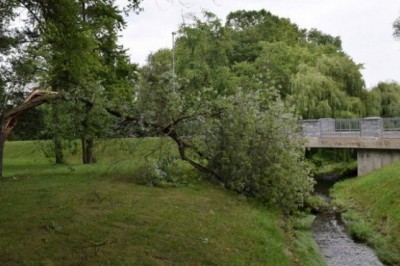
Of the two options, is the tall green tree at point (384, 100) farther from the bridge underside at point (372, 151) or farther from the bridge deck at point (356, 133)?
the bridge underside at point (372, 151)

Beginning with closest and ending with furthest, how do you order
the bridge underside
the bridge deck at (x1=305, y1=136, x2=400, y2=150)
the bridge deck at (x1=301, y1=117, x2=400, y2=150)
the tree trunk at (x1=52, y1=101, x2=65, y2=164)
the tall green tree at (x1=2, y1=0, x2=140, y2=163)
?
the tall green tree at (x1=2, y1=0, x2=140, y2=163), the tree trunk at (x1=52, y1=101, x2=65, y2=164), the bridge deck at (x1=305, y1=136, x2=400, y2=150), the bridge underside, the bridge deck at (x1=301, y1=117, x2=400, y2=150)

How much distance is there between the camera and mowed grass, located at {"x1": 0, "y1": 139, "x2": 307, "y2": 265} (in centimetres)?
685

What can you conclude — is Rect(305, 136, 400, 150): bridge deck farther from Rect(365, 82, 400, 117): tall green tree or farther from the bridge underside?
Rect(365, 82, 400, 117): tall green tree

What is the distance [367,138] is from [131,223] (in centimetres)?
1725

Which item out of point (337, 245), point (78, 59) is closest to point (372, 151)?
point (337, 245)

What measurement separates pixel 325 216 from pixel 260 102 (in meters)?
4.73

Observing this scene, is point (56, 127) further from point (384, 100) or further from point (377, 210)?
point (384, 100)

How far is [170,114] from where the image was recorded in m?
13.6

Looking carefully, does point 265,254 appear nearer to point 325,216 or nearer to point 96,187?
point 96,187

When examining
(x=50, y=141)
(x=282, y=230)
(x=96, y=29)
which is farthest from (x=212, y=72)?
(x=282, y=230)

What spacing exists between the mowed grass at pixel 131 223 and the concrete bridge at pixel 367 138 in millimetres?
10292

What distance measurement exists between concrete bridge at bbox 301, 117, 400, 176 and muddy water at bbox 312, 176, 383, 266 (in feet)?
21.9

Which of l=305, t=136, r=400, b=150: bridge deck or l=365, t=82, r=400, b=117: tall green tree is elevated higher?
l=365, t=82, r=400, b=117: tall green tree

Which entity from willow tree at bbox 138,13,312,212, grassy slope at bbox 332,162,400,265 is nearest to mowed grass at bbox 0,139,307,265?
willow tree at bbox 138,13,312,212
